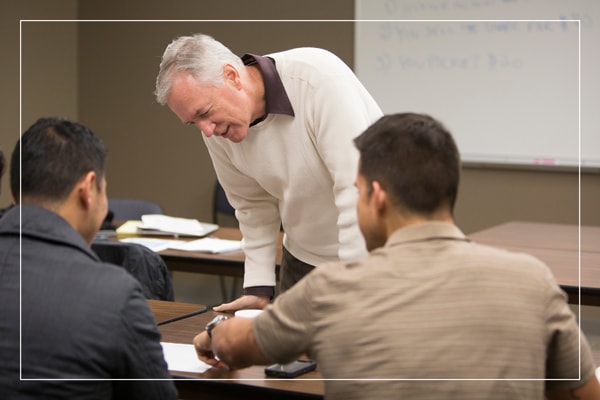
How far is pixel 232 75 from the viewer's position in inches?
91.0

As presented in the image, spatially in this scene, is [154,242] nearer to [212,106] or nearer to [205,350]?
[212,106]

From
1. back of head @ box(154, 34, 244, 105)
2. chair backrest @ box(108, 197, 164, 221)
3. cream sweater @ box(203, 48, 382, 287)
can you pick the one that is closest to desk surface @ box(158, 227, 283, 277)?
cream sweater @ box(203, 48, 382, 287)

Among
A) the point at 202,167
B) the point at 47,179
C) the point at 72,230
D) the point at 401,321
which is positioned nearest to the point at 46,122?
the point at 47,179

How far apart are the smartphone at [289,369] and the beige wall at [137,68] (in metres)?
3.39

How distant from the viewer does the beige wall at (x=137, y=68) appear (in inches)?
221

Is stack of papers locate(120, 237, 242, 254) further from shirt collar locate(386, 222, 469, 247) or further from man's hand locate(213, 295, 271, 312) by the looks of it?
shirt collar locate(386, 222, 469, 247)

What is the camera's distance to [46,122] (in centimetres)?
168

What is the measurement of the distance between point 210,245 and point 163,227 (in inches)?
15.4

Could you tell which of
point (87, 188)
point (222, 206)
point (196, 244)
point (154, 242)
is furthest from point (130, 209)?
point (87, 188)

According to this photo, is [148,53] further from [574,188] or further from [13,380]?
[13,380]

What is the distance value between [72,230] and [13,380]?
0.29 m

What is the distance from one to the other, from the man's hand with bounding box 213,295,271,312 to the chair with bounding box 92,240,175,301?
564 millimetres

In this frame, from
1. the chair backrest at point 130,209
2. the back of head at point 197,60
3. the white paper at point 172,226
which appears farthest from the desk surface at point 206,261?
the back of head at point 197,60

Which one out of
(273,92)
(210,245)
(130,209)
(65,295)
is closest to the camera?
(65,295)
